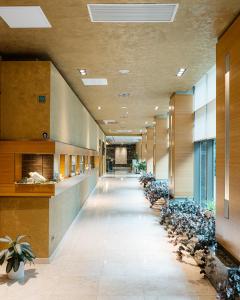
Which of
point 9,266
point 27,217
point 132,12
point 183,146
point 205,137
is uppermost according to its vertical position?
point 132,12

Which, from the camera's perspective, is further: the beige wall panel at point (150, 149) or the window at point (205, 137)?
the beige wall panel at point (150, 149)

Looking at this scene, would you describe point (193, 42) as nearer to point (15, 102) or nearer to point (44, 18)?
point (44, 18)

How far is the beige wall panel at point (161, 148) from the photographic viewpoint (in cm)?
1744

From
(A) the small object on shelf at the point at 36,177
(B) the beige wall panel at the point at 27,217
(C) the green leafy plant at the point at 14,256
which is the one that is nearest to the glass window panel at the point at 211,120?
(A) the small object on shelf at the point at 36,177

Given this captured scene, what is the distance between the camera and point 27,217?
6.24 meters

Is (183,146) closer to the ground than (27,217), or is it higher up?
higher up

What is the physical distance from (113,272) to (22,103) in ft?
11.3

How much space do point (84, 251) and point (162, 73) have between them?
172 inches

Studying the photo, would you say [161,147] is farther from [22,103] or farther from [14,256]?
[14,256]

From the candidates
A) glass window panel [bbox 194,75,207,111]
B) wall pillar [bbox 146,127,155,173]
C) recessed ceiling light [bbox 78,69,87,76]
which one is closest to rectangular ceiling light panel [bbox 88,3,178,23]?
recessed ceiling light [bbox 78,69,87,76]

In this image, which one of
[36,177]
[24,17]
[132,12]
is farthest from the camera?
[36,177]

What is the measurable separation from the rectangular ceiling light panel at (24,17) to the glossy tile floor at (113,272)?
12.5ft

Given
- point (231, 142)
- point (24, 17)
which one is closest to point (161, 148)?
point (231, 142)

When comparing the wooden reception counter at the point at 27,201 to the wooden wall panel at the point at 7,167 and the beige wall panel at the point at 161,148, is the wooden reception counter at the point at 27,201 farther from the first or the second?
the beige wall panel at the point at 161,148
